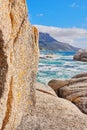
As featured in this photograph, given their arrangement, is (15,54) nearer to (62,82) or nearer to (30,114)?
(30,114)

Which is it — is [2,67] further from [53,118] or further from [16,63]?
[53,118]

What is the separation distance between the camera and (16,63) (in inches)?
350

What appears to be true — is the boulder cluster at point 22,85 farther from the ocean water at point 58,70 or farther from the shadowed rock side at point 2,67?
the ocean water at point 58,70

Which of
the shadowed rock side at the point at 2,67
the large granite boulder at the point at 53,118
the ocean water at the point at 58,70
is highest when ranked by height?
the shadowed rock side at the point at 2,67

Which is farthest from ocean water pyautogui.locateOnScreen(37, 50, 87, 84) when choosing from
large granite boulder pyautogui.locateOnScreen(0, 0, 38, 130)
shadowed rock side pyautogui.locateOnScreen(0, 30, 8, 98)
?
shadowed rock side pyautogui.locateOnScreen(0, 30, 8, 98)

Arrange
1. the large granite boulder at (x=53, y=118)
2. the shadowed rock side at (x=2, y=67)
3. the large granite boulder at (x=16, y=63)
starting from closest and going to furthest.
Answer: the shadowed rock side at (x=2, y=67)
the large granite boulder at (x=16, y=63)
the large granite boulder at (x=53, y=118)

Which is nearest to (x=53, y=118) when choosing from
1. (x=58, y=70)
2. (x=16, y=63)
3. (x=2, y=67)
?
(x=16, y=63)

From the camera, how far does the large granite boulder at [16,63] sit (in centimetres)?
767

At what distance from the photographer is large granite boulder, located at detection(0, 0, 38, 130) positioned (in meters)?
7.67

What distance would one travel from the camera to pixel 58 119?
10.2 m

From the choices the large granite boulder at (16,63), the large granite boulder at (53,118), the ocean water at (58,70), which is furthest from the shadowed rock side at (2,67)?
the ocean water at (58,70)

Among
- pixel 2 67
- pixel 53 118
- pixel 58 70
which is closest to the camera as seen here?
pixel 2 67

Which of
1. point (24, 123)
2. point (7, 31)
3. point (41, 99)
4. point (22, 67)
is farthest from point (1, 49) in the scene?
point (41, 99)

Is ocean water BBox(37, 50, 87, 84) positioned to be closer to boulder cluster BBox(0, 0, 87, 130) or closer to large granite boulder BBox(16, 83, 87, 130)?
large granite boulder BBox(16, 83, 87, 130)
